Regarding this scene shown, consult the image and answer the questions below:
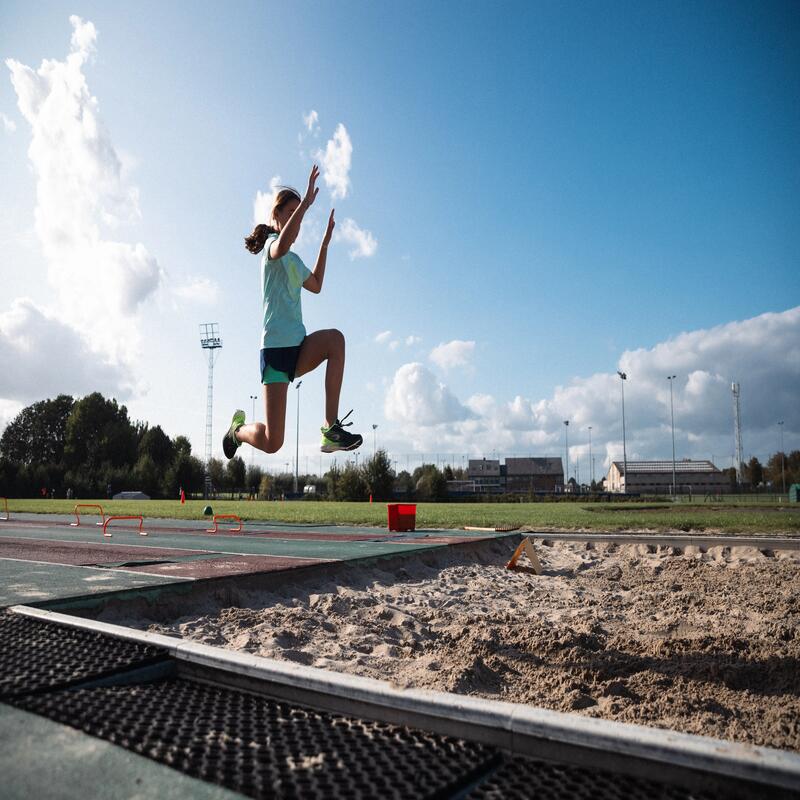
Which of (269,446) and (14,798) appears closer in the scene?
(14,798)

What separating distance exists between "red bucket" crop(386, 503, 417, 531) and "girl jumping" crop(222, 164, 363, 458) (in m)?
9.71

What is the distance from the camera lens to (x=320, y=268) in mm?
4426

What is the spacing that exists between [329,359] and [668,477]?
12064 cm

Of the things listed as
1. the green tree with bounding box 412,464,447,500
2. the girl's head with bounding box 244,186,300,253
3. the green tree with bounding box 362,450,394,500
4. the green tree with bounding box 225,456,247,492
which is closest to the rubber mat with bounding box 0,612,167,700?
the girl's head with bounding box 244,186,300,253

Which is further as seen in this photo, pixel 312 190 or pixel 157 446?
pixel 157 446

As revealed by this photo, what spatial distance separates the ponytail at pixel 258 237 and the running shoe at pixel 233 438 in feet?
4.27

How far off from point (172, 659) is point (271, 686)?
63cm

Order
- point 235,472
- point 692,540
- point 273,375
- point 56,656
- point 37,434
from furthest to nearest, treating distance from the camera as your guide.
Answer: point 37,434 < point 235,472 < point 692,540 < point 273,375 < point 56,656

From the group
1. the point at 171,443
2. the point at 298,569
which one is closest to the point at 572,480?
the point at 171,443

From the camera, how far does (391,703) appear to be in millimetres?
2354

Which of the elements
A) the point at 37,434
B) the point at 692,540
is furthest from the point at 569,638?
the point at 37,434

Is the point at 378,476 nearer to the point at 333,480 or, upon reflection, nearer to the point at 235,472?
the point at 333,480

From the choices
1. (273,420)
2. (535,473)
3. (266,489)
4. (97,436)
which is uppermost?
(97,436)

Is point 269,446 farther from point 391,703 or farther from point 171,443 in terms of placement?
point 171,443
